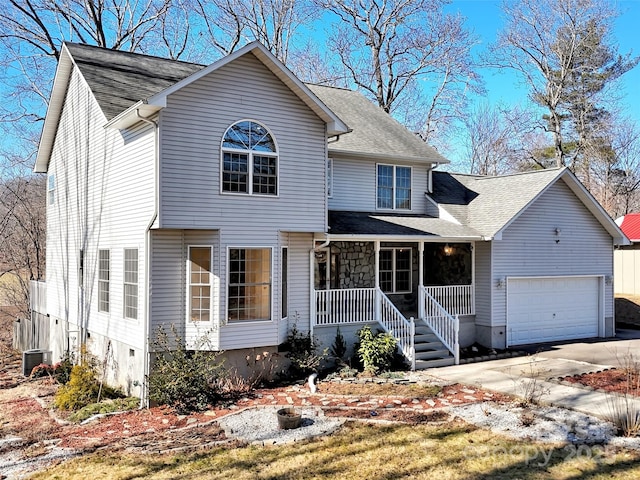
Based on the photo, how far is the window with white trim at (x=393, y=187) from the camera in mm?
16703

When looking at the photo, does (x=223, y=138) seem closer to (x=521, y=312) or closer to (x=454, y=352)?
(x=454, y=352)

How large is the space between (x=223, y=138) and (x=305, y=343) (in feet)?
17.0

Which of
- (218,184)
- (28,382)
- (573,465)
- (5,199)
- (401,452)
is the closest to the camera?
(573,465)

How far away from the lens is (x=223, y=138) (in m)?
11.5

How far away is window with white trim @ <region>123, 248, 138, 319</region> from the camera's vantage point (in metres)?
11.8

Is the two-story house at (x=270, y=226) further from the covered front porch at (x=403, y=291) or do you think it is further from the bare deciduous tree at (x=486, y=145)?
the bare deciduous tree at (x=486, y=145)

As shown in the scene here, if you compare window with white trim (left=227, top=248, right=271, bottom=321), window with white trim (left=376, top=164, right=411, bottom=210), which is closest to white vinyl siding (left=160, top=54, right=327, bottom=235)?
window with white trim (left=227, top=248, right=271, bottom=321)

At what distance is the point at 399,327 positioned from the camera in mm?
13945

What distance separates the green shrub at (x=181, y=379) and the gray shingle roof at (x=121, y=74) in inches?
228

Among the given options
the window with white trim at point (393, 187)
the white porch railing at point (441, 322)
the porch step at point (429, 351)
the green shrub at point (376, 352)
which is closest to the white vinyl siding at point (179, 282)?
the green shrub at point (376, 352)

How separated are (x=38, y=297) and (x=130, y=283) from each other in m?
9.96

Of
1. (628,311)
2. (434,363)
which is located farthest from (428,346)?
(628,311)

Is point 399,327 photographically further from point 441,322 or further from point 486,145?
point 486,145

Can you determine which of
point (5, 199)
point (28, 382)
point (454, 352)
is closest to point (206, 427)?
point (454, 352)
